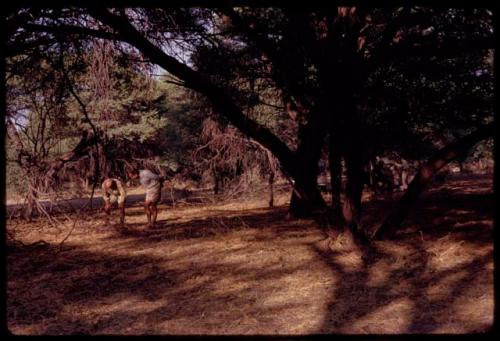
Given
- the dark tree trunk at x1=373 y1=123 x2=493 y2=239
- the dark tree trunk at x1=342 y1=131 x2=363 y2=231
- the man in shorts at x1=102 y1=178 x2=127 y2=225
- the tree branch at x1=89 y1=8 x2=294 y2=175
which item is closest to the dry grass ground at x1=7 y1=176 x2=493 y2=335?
the dark tree trunk at x1=373 y1=123 x2=493 y2=239

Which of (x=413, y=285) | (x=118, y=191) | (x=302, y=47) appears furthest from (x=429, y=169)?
(x=118, y=191)

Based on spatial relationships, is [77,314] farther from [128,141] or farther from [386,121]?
[128,141]

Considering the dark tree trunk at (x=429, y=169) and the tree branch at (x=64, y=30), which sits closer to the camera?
the tree branch at (x=64, y=30)

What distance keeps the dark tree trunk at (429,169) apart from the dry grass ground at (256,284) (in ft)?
1.09

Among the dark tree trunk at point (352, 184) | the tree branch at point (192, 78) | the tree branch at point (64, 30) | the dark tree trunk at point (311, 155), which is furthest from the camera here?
the dark tree trunk at point (311, 155)

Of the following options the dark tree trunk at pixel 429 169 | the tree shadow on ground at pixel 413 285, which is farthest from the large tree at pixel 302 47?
the tree shadow on ground at pixel 413 285

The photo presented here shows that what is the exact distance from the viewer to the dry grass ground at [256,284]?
4871 millimetres

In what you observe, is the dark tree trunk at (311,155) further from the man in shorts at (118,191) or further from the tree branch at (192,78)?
the man in shorts at (118,191)

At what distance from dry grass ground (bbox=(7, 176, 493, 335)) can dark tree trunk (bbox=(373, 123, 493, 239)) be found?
332 millimetres

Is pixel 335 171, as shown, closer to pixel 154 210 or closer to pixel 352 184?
pixel 352 184

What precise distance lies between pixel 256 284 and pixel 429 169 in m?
3.50

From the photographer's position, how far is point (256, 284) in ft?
21.0

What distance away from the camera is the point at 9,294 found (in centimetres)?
641

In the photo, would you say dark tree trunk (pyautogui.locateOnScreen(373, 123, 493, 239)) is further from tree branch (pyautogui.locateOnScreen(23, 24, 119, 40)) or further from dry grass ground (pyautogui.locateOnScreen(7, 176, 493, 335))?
tree branch (pyautogui.locateOnScreen(23, 24, 119, 40))
